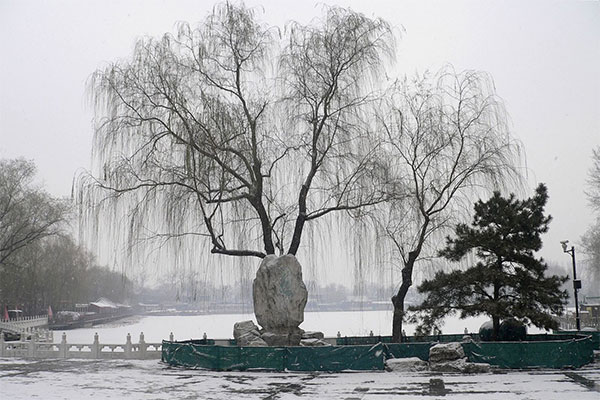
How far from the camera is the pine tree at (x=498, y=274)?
878 inches

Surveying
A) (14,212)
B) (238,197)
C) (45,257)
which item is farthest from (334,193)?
(45,257)

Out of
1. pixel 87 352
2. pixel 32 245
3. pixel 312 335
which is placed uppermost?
pixel 32 245

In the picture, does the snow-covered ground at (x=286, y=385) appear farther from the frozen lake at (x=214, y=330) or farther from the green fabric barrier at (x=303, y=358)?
the frozen lake at (x=214, y=330)

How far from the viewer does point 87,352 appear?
28734 mm

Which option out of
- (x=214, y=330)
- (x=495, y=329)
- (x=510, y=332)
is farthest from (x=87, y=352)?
(x=214, y=330)

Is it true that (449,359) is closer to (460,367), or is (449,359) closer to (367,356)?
(460,367)

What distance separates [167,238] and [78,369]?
5.80m

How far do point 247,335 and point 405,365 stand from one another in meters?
5.91

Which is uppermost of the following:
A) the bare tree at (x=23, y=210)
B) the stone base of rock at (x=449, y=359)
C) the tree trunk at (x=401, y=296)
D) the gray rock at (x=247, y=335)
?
the bare tree at (x=23, y=210)

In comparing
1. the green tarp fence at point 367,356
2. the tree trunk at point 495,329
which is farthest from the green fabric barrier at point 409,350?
the tree trunk at point 495,329

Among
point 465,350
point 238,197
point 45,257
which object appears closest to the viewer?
point 465,350

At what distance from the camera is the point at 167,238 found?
23.2 m

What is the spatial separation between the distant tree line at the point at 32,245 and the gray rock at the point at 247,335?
14160 mm

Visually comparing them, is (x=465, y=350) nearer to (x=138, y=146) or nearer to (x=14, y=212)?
(x=138, y=146)
